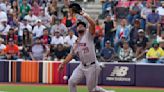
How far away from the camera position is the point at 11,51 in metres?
18.5

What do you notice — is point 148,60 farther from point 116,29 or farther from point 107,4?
point 107,4

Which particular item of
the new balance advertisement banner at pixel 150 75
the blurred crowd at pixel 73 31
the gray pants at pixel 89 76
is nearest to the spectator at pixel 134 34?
the blurred crowd at pixel 73 31

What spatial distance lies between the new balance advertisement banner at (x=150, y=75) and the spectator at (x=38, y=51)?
12.3 feet

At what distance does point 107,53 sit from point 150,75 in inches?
78.1

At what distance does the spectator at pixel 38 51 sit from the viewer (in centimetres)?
1872

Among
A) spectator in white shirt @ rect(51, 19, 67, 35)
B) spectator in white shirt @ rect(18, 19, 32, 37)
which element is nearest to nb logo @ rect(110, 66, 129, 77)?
spectator in white shirt @ rect(51, 19, 67, 35)

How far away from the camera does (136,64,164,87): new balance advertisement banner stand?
1647cm

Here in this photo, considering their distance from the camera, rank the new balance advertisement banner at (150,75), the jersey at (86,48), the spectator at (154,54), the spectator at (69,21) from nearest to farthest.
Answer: the jersey at (86,48), the new balance advertisement banner at (150,75), the spectator at (154,54), the spectator at (69,21)

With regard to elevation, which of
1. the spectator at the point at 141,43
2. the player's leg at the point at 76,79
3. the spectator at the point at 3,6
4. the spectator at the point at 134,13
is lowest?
the player's leg at the point at 76,79

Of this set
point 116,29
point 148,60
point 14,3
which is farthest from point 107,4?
point 148,60

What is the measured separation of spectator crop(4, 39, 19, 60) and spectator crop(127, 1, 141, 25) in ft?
14.9

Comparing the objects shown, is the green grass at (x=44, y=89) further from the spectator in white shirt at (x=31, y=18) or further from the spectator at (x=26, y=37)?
the spectator in white shirt at (x=31, y=18)

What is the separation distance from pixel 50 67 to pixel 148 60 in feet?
10.4

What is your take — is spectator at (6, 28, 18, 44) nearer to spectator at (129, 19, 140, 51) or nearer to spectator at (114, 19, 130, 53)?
spectator at (114, 19, 130, 53)
